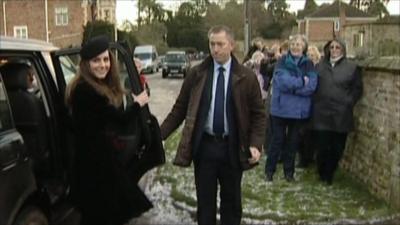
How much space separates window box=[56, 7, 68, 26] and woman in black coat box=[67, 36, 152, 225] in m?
53.8

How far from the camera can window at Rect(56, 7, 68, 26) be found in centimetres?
5728

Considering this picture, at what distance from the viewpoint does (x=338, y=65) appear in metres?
8.25

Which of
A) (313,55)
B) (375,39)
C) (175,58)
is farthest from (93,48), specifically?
(175,58)

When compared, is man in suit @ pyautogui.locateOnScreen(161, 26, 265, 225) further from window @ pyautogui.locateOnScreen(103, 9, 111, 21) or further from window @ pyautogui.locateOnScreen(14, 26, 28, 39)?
window @ pyautogui.locateOnScreen(103, 9, 111, 21)

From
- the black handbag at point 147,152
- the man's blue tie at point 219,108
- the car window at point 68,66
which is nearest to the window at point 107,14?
the car window at point 68,66

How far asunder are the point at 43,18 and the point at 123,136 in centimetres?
5406

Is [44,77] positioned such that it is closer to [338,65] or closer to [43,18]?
[338,65]

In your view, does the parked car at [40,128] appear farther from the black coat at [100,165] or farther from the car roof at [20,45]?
the black coat at [100,165]

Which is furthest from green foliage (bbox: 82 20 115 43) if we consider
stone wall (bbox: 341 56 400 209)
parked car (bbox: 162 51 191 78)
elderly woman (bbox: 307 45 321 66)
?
parked car (bbox: 162 51 191 78)

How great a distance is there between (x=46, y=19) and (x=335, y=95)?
169 ft

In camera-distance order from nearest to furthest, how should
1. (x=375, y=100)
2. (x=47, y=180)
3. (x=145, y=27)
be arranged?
(x=47, y=180)
(x=375, y=100)
(x=145, y=27)

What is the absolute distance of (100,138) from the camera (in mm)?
4777

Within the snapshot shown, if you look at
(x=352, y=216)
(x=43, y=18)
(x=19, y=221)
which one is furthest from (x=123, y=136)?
(x=43, y=18)

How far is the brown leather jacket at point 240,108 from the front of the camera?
206 inches
